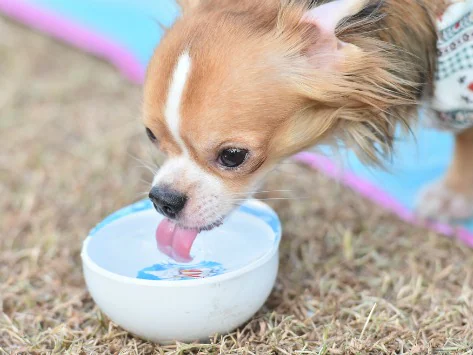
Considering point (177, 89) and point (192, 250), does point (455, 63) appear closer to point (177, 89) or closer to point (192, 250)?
point (177, 89)

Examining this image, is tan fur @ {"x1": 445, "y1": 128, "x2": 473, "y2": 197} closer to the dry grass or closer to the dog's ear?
the dry grass

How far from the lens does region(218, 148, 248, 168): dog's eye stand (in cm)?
170

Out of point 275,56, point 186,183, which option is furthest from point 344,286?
point 275,56

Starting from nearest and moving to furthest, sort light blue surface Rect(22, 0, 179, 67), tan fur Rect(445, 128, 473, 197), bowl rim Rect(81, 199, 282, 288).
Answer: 1. bowl rim Rect(81, 199, 282, 288)
2. tan fur Rect(445, 128, 473, 197)
3. light blue surface Rect(22, 0, 179, 67)

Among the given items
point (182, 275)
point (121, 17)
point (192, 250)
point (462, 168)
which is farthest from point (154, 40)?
point (182, 275)

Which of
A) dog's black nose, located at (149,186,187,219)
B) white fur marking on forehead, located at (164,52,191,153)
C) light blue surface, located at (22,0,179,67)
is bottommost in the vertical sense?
light blue surface, located at (22,0,179,67)

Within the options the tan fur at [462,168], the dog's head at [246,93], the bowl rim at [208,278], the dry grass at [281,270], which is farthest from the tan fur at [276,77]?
the tan fur at [462,168]

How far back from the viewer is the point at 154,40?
3.93 meters

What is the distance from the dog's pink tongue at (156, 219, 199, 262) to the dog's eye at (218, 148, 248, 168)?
0.66 feet

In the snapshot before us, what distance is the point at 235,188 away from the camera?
5.87 ft

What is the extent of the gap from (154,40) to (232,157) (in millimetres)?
2374

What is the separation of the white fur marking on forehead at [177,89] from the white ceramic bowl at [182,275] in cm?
35

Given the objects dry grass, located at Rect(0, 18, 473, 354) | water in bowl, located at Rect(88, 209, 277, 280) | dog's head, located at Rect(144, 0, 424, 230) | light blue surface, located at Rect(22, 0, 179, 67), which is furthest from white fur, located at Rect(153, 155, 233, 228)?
light blue surface, located at Rect(22, 0, 179, 67)

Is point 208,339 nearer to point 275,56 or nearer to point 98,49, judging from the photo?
point 275,56
